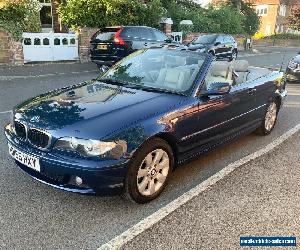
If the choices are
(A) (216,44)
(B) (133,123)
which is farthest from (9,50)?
(B) (133,123)

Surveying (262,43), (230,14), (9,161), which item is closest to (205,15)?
(230,14)

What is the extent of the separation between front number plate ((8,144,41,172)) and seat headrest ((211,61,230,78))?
7.86ft

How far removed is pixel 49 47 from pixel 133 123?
1238 centimetres

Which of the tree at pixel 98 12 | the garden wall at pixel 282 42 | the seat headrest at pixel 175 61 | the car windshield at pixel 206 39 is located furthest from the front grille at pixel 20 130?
the garden wall at pixel 282 42

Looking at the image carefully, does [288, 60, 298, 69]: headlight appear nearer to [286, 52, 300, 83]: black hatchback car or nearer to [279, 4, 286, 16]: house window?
[286, 52, 300, 83]: black hatchback car

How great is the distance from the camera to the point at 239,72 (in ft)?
17.8

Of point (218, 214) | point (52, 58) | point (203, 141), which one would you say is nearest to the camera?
point (218, 214)

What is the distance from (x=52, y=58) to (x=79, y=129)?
12.5 meters

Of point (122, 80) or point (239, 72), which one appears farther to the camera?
point (239, 72)

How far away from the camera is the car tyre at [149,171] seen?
3.41 metres

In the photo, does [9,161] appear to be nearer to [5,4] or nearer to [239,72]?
[239,72]

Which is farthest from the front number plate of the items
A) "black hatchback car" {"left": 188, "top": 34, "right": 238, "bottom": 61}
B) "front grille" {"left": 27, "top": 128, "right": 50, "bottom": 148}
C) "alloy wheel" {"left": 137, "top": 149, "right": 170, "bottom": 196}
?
"black hatchback car" {"left": 188, "top": 34, "right": 238, "bottom": 61}

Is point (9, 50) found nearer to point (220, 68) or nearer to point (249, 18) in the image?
point (220, 68)

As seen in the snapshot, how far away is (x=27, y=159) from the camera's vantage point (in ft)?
11.3
